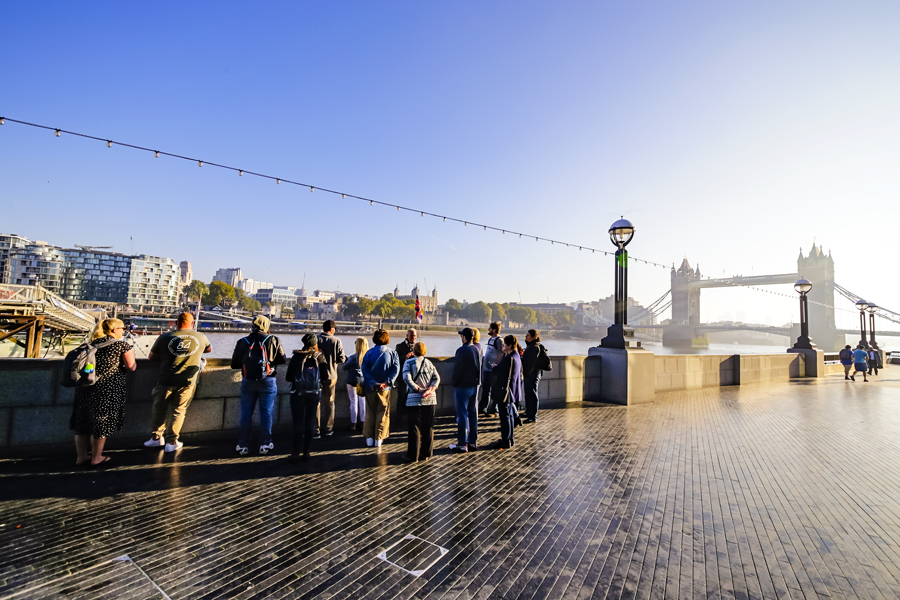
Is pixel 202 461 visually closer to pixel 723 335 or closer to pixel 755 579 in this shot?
Result: pixel 755 579

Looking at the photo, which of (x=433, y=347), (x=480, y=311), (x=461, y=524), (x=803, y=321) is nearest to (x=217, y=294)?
(x=433, y=347)

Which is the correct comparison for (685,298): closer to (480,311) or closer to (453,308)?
(480,311)

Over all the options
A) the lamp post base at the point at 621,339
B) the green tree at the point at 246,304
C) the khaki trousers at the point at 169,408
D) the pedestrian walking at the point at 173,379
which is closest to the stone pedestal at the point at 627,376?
the lamp post base at the point at 621,339

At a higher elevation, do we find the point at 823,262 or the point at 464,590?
the point at 823,262

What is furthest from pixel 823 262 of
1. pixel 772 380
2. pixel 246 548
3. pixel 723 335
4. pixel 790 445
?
pixel 246 548

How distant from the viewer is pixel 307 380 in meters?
5.19

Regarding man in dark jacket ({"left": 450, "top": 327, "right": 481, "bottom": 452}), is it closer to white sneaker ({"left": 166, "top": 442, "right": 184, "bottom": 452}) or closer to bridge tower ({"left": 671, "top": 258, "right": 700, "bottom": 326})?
white sneaker ({"left": 166, "top": 442, "right": 184, "bottom": 452})

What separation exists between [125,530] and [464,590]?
2703 millimetres

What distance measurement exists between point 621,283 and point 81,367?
33.8ft

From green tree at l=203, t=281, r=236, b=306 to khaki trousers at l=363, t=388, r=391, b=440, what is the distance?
131 meters

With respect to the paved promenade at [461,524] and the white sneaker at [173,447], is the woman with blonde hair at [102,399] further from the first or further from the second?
the white sneaker at [173,447]

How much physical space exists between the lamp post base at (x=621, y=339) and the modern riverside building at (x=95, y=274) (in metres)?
147

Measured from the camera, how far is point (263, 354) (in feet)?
17.9

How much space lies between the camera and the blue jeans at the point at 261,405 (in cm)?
542
